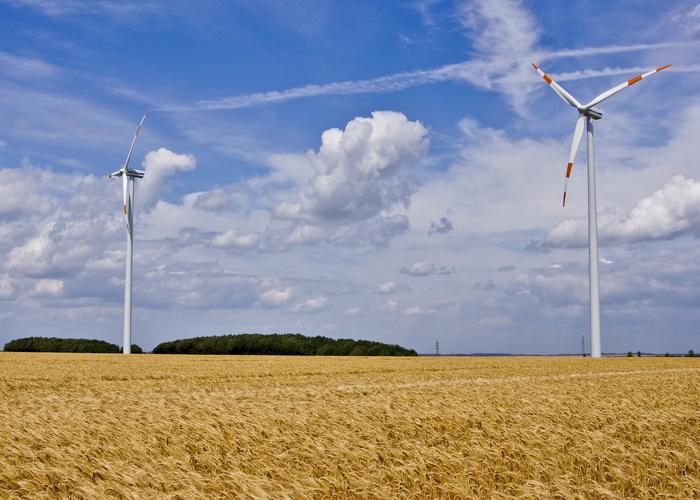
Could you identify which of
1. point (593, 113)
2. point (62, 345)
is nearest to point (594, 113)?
point (593, 113)

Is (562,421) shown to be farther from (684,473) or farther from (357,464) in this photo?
(357,464)

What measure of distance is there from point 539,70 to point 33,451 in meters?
64.6

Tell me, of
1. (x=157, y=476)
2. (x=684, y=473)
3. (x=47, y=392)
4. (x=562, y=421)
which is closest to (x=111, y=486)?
(x=157, y=476)

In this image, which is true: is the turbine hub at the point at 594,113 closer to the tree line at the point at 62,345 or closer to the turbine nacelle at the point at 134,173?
the turbine nacelle at the point at 134,173

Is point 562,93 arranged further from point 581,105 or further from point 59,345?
point 59,345

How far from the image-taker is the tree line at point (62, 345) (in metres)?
112

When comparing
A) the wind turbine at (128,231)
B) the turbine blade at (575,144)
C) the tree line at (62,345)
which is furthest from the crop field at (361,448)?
the tree line at (62,345)

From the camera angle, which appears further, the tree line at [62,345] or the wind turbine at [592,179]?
the tree line at [62,345]

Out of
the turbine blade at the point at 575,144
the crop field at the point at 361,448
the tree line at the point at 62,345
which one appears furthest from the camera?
the tree line at the point at 62,345

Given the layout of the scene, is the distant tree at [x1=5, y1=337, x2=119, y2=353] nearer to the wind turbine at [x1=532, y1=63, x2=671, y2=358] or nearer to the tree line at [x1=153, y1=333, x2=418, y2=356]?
the tree line at [x1=153, y1=333, x2=418, y2=356]

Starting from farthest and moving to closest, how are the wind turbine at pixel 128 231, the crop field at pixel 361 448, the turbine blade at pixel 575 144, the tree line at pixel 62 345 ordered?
the tree line at pixel 62 345 < the wind turbine at pixel 128 231 < the turbine blade at pixel 575 144 < the crop field at pixel 361 448

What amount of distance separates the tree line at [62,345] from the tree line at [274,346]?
8.85m

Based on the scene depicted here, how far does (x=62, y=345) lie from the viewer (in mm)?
118938

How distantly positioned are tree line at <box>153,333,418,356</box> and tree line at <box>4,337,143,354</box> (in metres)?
8.85
